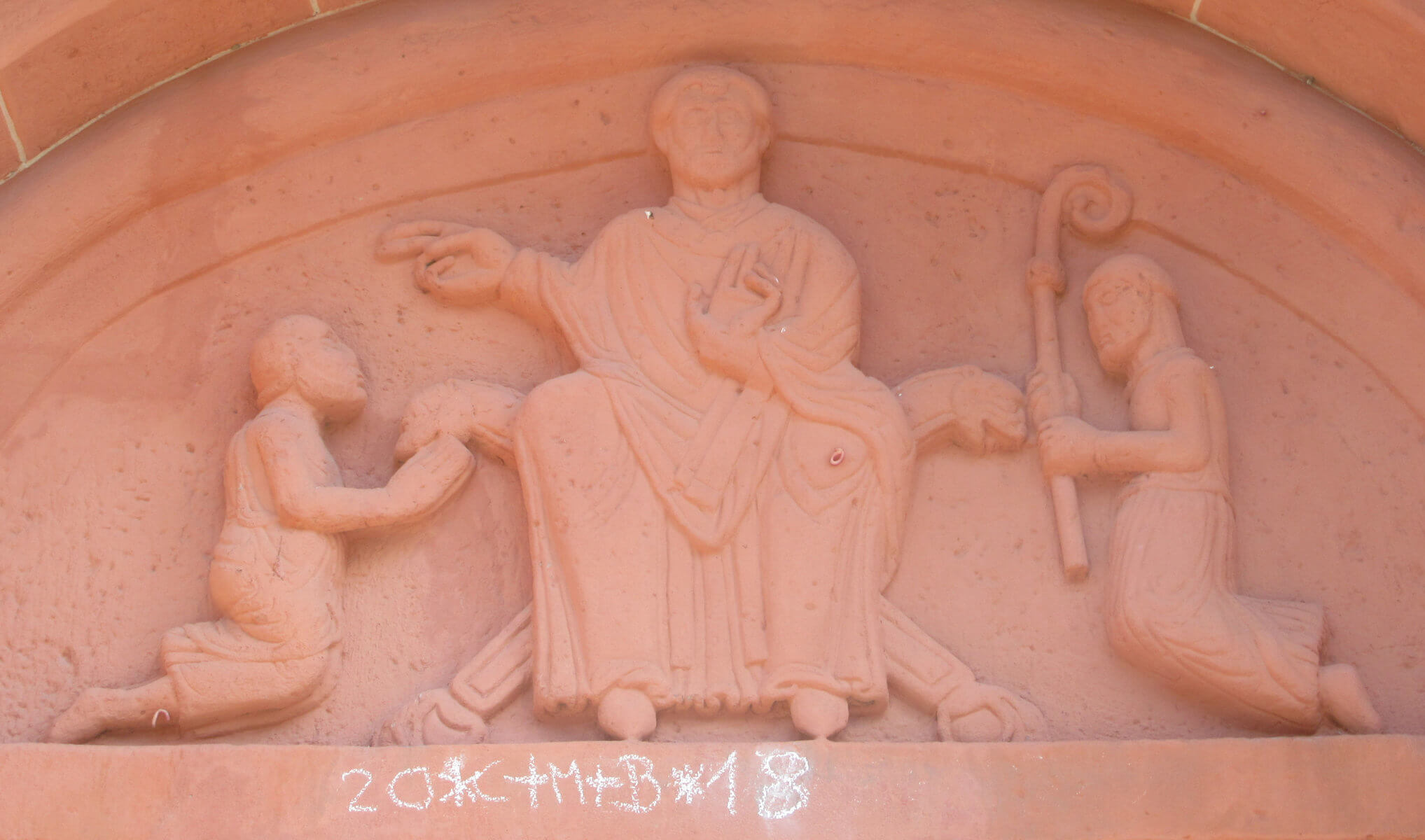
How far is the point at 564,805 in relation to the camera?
4.50m

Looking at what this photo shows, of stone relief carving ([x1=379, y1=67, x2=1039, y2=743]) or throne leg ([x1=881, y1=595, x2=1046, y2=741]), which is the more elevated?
stone relief carving ([x1=379, y1=67, x2=1039, y2=743])

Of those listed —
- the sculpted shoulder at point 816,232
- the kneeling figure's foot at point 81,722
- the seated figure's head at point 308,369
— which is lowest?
the kneeling figure's foot at point 81,722

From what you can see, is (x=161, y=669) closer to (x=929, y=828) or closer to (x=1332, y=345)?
(x=929, y=828)

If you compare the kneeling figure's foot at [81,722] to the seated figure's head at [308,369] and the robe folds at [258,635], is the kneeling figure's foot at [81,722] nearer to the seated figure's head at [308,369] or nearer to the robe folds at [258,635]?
the robe folds at [258,635]

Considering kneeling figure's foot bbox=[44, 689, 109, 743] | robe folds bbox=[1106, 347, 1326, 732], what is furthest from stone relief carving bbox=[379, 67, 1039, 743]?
kneeling figure's foot bbox=[44, 689, 109, 743]

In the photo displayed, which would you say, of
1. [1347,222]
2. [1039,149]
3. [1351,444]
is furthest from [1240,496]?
[1039,149]

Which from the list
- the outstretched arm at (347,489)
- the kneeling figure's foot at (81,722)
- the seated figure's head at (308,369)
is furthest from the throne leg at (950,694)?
the kneeling figure's foot at (81,722)

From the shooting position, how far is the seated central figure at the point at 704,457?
15.7 ft

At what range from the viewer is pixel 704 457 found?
5.01 meters

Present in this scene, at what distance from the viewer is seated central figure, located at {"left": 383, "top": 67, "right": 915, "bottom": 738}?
4.79m

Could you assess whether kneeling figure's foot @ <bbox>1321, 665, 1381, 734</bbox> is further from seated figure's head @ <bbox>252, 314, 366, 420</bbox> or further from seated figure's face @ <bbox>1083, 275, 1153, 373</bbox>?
seated figure's head @ <bbox>252, 314, 366, 420</bbox>

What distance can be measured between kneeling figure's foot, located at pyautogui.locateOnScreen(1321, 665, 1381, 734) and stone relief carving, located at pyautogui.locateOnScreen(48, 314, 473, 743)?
239 cm

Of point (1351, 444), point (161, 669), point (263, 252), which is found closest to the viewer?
point (161, 669)

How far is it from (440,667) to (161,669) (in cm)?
74
